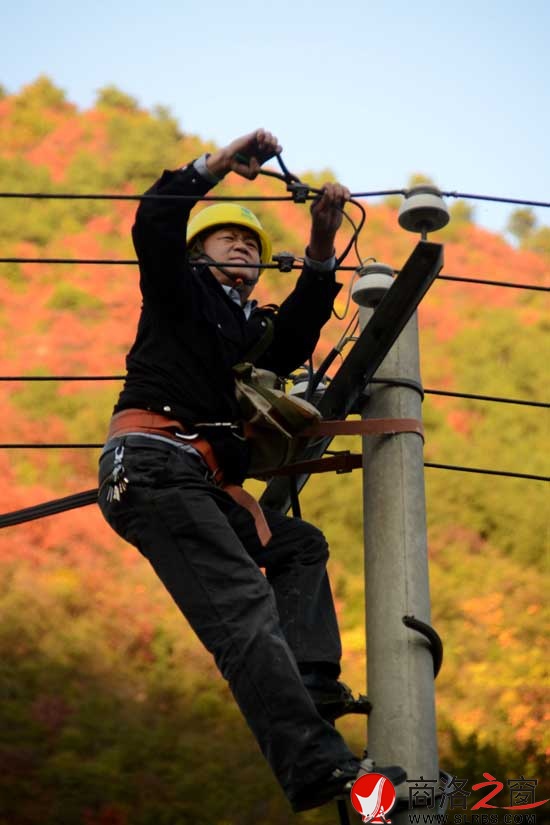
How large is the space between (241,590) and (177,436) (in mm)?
520

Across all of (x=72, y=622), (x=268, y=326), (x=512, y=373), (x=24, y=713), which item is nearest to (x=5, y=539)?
(x=72, y=622)

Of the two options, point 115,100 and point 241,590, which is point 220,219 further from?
point 115,100

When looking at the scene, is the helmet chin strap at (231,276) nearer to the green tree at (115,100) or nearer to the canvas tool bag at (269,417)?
the canvas tool bag at (269,417)

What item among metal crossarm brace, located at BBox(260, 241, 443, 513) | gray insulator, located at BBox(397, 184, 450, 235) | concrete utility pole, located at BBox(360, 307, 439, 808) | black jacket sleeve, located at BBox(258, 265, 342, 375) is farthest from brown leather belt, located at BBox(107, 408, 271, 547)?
gray insulator, located at BBox(397, 184, 450, 235)

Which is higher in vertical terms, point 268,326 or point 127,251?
point 127,251

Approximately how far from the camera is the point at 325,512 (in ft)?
51.0

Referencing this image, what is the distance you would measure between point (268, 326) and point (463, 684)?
35.3ft

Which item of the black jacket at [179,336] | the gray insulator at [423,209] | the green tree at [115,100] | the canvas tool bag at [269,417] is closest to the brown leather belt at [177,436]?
the black jacket at [179,336]

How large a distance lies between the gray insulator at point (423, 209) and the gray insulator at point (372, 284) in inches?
7.8

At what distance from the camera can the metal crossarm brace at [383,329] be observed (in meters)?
3.46

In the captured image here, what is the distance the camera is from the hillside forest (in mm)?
13141

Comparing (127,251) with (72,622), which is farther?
(127,251)

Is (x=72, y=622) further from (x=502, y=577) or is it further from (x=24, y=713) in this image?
(x=502, y=577)

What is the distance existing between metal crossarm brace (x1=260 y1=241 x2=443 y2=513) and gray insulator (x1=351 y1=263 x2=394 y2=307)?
232 millimetres
